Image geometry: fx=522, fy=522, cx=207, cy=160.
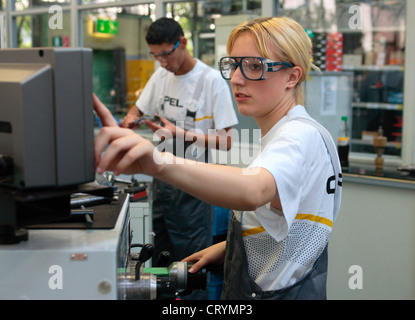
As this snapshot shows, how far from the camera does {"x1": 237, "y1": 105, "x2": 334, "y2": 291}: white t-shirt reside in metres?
1.09

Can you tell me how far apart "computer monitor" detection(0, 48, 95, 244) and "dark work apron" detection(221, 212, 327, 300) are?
44 centimetres

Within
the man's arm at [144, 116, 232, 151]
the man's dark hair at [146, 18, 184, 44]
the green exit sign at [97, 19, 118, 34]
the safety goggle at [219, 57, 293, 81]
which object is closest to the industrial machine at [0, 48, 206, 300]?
the safety goggle at [219, 57, 293, 81]

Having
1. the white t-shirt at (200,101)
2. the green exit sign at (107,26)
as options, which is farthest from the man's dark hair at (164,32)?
the green exit sign at (107,26)

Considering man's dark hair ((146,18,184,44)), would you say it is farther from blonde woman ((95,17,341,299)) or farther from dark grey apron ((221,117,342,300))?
dark grey apron ((221,117,342,300))

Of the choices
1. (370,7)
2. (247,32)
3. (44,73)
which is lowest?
(44,73)

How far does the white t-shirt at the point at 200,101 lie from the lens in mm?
2859

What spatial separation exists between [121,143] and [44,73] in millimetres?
173

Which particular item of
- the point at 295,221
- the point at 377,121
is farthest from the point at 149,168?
the point at 377,121

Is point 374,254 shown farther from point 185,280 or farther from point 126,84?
point 126,84

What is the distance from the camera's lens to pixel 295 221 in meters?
1.18

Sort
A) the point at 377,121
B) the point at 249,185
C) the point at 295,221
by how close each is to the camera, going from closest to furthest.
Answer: the point at 249,185 → the point at 295,221 → the point at 377,121

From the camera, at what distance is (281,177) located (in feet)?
3.40

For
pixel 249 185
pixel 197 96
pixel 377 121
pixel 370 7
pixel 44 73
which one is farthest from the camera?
pixel 370 7


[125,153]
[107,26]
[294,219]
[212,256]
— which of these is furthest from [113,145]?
[107,26]
